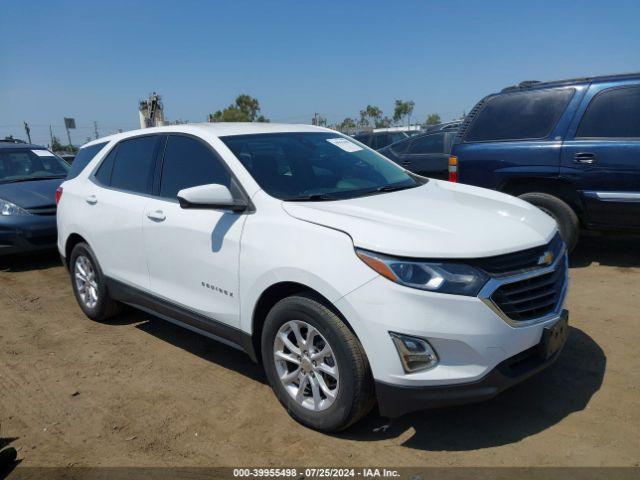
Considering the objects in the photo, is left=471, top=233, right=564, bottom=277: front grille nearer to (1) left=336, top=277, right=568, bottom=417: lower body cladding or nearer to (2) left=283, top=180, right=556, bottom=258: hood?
(2) left=283, top=180, right=556, bottom=258: hood

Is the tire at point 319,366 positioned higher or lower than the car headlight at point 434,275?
lower

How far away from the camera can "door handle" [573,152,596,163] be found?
550cm

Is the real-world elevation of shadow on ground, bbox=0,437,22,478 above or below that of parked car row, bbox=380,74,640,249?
below

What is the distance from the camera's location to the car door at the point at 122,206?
4111 millimetres

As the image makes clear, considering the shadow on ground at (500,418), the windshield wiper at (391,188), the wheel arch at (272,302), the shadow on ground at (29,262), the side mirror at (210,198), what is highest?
the side mirror at (210,198)

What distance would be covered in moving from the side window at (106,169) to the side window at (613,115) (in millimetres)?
4566

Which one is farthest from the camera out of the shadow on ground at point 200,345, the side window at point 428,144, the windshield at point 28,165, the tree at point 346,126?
the tree at point 346,126

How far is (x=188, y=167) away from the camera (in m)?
3.83

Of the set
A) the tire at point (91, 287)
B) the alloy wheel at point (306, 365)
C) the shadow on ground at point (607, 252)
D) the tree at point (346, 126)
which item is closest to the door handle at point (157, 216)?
the tire at point (91, 287)

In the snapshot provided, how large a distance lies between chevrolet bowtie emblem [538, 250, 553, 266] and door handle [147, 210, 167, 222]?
2.43 meters

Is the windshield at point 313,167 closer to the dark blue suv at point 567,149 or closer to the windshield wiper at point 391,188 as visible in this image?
the windshield wiper at point 391,188

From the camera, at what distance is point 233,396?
11.4ft

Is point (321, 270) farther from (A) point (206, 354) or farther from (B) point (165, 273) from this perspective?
(A) point (206, 354)

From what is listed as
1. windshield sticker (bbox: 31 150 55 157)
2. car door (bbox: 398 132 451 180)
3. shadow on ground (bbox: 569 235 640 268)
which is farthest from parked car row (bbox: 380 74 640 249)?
windshield sticker (bbox: 31 150 55 157)
